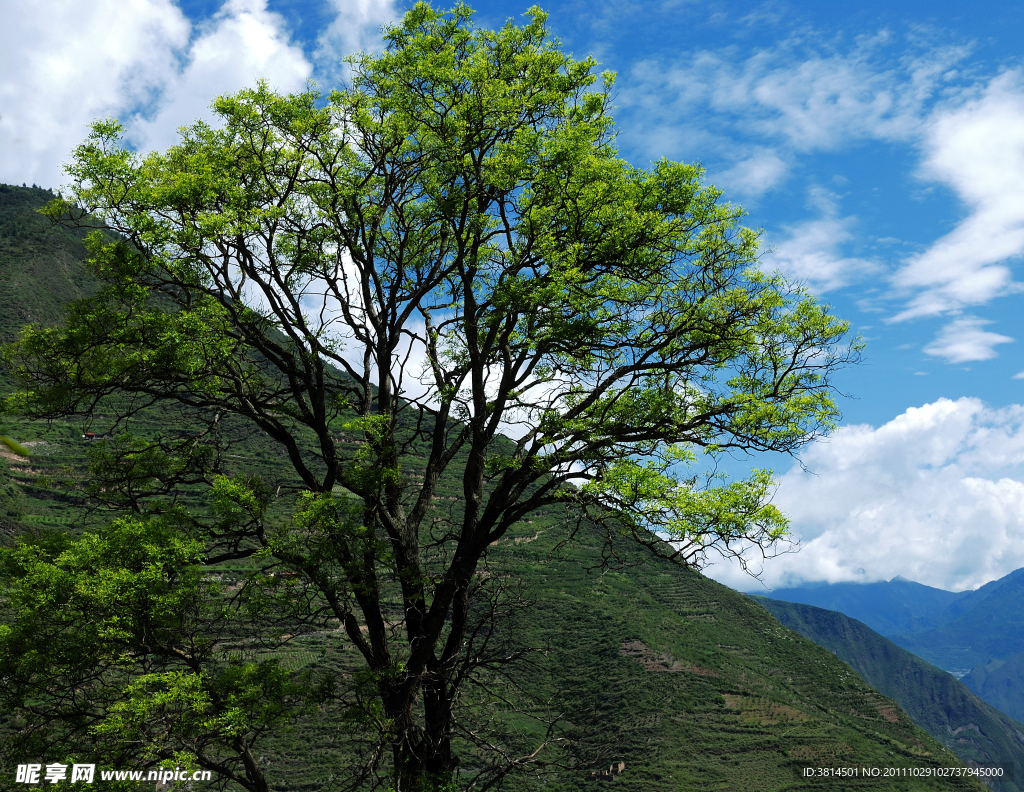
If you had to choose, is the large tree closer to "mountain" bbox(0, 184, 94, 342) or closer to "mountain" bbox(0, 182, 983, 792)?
"mountain" bbox(0, 182, 983, 792)

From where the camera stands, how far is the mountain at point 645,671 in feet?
159

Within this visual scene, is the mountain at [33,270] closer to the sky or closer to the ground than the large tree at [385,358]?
closer to the sky

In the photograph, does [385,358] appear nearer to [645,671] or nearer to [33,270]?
[645,671]

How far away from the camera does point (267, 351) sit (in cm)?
1008

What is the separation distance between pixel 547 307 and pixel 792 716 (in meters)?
61.6

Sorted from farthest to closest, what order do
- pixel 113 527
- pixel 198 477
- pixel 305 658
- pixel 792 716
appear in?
pixel 792 716 → pixel 305 658 → pixel 198 477 → pixel 113 527

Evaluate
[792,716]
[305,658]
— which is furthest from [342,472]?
[792,716]

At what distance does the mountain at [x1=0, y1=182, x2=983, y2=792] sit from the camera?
159ft

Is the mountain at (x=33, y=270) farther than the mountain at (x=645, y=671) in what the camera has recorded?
Yes

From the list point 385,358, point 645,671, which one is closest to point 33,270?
point 645,671

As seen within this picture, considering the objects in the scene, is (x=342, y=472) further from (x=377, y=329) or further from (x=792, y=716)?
(x=792, y=716)

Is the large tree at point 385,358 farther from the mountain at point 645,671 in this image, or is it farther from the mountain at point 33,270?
the mountain at point 33,270

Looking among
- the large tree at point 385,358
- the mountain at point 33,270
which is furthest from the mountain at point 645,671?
the large tree at point 385,358

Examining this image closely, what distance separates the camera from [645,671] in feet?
192
